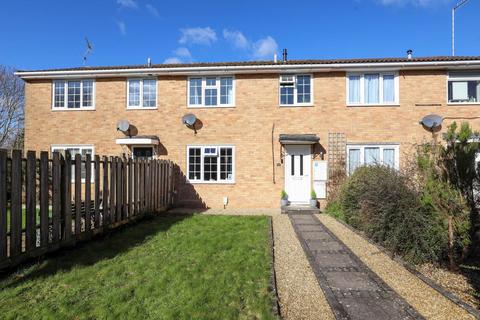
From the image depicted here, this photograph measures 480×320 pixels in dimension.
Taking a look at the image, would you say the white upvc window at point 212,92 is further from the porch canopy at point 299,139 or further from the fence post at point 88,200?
the fence post at point 88,200

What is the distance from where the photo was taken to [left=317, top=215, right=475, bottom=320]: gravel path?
12.0 ft

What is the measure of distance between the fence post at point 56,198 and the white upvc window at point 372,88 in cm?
1054

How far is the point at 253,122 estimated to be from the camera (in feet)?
42.1

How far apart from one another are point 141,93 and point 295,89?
6549 mm

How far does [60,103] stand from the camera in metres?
13.9

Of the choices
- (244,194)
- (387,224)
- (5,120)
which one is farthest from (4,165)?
(5,120)

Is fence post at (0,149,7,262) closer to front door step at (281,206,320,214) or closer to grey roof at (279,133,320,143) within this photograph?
front door step at (281,206,320,214)

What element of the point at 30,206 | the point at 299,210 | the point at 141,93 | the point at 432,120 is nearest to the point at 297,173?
the point at 299,210

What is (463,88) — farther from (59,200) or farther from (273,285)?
(59,200)

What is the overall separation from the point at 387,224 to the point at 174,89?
396 inches

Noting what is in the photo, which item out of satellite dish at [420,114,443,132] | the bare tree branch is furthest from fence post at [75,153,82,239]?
the bare tree branch

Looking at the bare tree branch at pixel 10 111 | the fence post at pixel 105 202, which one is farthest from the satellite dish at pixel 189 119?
the bare tree branch at pixel 10 111

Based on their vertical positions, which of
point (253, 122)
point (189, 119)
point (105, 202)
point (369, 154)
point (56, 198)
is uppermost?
point (189, 119)

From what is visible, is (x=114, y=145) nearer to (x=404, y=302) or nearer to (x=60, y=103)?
(x=60, y=103)
